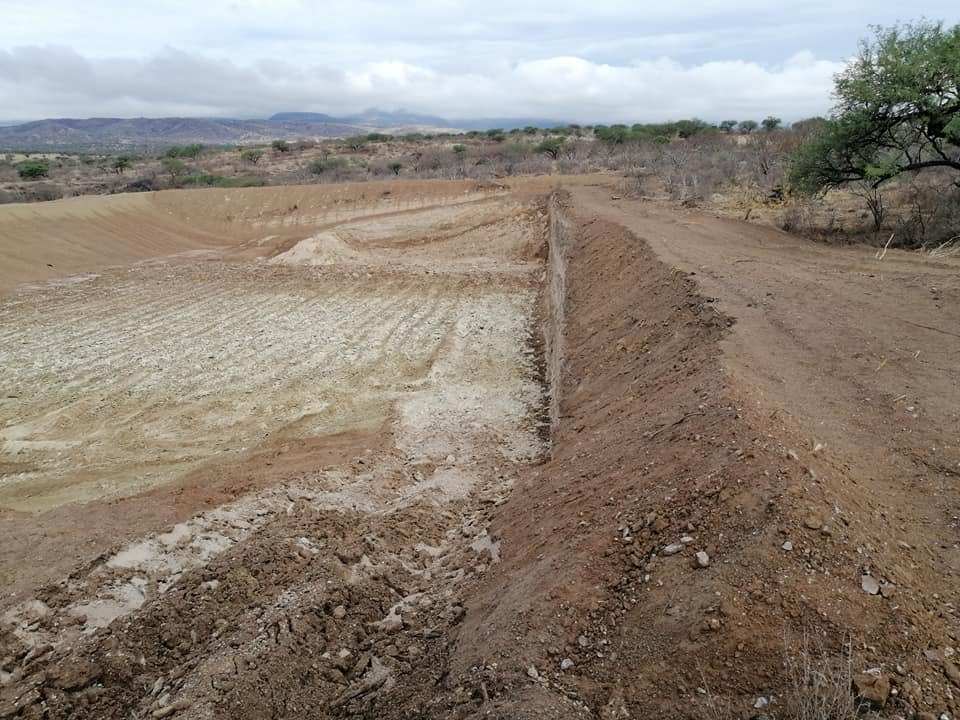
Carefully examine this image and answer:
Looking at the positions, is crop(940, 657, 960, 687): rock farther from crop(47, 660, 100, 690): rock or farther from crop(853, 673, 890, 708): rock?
crop(47, 660, 100, 690): rock

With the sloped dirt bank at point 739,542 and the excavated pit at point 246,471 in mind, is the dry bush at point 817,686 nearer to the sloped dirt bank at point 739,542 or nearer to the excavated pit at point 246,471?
the sloped dirt bank at point 739,542

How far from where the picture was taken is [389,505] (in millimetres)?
6066

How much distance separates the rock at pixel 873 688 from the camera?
8.32 ft

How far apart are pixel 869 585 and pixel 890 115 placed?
544 inches

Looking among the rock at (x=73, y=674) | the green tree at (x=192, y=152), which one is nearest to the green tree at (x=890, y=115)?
the rock at (x=73, y=674)

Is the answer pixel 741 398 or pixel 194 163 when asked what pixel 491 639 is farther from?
pixel 194 163

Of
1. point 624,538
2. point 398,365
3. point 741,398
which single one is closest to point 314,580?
point 624,538

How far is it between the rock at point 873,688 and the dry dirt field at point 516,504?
0.9 inches

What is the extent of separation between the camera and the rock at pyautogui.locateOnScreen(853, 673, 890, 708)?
2537 mm

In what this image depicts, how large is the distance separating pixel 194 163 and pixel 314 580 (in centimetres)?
6094

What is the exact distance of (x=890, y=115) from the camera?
42.8 ft

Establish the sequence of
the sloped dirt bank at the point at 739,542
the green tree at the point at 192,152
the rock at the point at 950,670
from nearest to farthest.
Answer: the rock at the point at 950,670 → the sloped dirt bank at the point at 739,542 → the green tree at the point at 192,152

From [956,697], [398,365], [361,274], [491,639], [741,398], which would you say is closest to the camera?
[956,697]

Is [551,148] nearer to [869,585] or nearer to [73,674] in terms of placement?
[869,585]
